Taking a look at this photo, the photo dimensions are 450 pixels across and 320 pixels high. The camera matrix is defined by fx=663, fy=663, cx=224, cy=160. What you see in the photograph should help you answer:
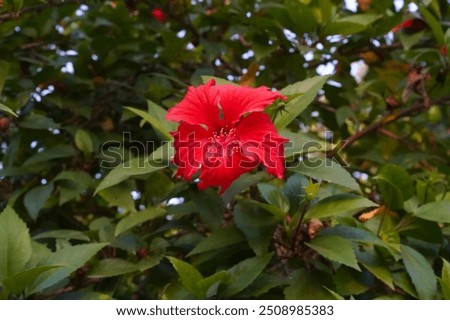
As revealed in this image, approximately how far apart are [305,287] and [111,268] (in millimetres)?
429

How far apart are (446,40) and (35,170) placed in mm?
1132

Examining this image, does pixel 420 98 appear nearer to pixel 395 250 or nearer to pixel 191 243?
pixel 395 250

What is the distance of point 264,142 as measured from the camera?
4.09 feet

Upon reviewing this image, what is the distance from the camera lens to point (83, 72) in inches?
81.6

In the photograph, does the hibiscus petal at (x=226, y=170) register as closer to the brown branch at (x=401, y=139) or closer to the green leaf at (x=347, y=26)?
the green leaf at (x=347, y=26)

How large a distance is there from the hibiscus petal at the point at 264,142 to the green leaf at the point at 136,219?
35 centimetres

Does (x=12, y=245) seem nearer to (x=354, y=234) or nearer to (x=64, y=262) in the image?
(x=64, y=262)

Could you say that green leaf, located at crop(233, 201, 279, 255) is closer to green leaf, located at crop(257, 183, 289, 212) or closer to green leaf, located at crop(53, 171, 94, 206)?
green leaf, located at crop(257, 183, 289, 212)

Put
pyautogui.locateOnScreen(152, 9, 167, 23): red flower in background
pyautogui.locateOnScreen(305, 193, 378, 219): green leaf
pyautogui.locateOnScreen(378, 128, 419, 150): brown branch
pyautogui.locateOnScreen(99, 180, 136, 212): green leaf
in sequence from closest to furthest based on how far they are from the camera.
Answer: pyautogui.locateOnScreen(305, 193, 378, 219): green leaf, pyautogui.locateOnScreen(99, 180, 136, 212): green leaf, pyautogui.locateOnScreen(378, 128, 419, 150): brown branch, pyautogui.locateOnScreen(152, 9, 167, 23): red flower in background

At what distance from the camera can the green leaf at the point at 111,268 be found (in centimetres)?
144

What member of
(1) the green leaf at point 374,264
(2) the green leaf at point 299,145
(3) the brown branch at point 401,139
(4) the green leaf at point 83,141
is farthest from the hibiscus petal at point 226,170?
(3) the brown branch at point 401,139

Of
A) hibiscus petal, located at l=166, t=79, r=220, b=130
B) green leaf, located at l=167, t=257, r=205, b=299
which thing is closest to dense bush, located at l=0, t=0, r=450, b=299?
green leaf, located at l=167, t=257, r=205, b=299

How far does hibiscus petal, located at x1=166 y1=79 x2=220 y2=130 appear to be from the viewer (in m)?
1.28

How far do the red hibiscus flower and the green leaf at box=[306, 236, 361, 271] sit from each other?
0.19m
